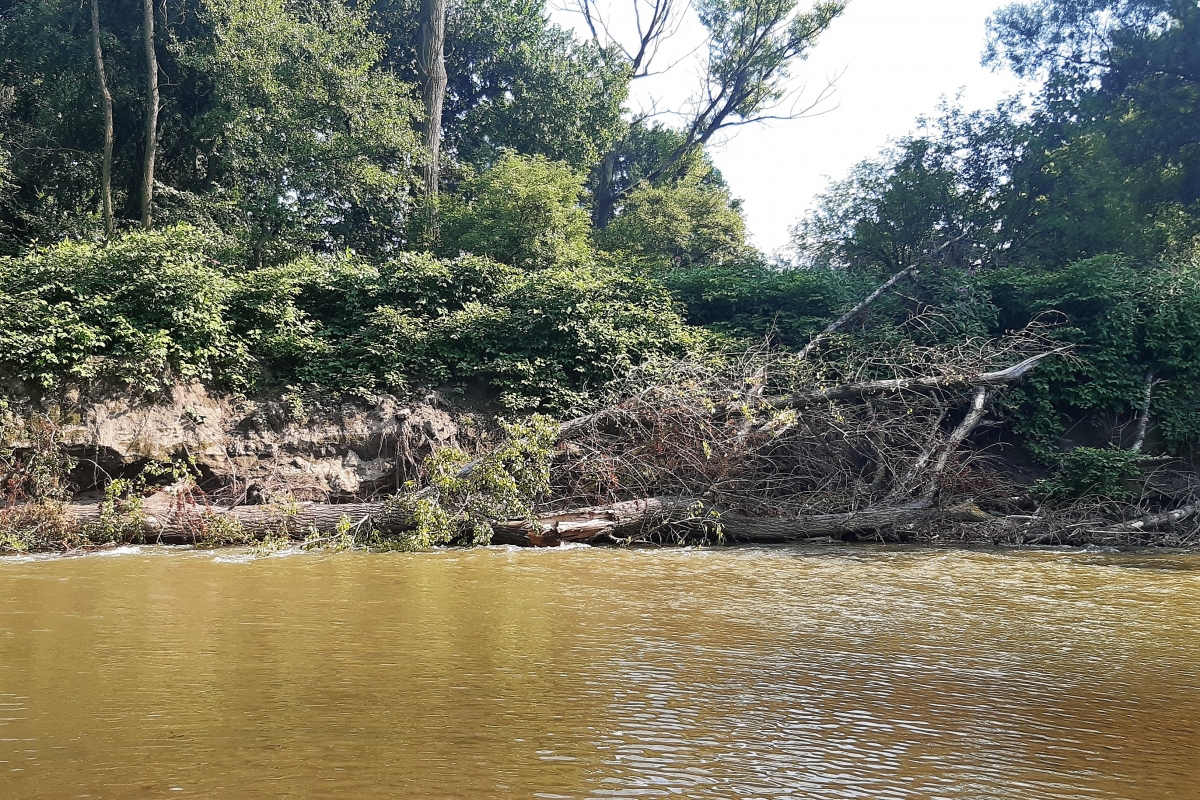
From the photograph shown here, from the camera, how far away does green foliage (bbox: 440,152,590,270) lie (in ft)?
64.2

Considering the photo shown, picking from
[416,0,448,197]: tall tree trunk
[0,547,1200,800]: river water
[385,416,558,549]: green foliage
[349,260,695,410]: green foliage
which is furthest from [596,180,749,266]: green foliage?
[0,547,1200,800]: river water

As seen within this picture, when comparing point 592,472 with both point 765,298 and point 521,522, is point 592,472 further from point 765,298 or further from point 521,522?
point 765,298

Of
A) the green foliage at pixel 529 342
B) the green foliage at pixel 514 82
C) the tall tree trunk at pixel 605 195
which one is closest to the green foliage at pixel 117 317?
the green foliage at pixel 529 342

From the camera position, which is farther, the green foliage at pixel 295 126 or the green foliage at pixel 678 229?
the green foliage at pixel 678 229

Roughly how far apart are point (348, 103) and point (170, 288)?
1015 centimetres

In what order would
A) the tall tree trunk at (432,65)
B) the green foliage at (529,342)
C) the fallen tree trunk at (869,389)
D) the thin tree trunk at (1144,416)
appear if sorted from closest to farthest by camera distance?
the fallen tree trunk at (869,389) → the green foliage at (529,342) → the thin tree trunk at (1144,416) → the tall tree trunk at (432,65)

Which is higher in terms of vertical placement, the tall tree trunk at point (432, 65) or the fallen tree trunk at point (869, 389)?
the tall tree trunk at point (432, 65)

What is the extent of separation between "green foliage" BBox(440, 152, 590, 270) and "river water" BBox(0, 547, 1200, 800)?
1271cm

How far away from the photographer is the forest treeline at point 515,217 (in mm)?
12922

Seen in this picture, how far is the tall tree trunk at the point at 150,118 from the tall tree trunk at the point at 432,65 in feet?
21.4

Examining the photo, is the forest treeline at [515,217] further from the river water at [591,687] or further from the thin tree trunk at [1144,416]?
the river water at [591,687]

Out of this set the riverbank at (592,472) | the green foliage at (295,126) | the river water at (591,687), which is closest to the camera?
the river water at (591,687)

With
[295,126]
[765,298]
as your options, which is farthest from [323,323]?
[295,126]

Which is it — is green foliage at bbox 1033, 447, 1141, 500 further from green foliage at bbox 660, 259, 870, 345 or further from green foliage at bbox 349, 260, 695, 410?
green foliage at bbox 349, 260, 695, 410
